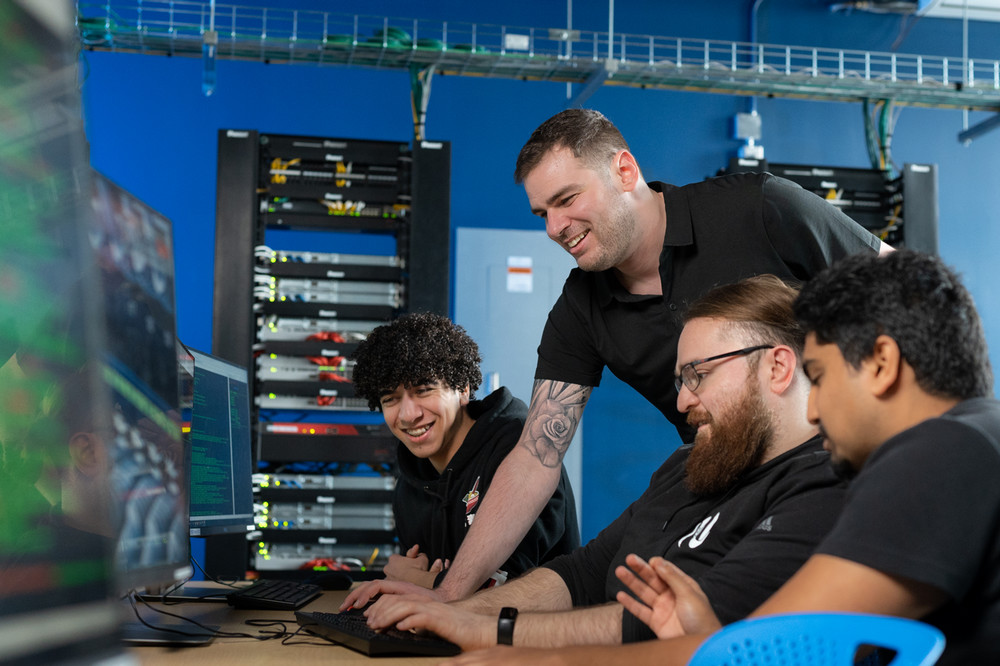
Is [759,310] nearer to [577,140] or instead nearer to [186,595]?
[577,140]

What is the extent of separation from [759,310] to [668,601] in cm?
56

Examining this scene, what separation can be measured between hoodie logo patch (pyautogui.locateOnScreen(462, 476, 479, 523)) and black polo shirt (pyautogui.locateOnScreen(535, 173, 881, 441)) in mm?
319

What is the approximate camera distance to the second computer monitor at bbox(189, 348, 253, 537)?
1.75m

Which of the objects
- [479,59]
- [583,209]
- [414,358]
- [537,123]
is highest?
[537,123]

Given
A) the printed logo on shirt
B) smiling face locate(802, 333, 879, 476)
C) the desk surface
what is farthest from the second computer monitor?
smiling face locate(802, 333, 879, 476)

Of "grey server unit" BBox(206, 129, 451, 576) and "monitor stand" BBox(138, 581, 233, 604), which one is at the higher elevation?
"grey server unit" BBox(206, 129, 451, 576)

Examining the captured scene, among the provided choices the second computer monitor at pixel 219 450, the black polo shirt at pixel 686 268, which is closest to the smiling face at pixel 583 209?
the black polo shirt at pixel 686 268

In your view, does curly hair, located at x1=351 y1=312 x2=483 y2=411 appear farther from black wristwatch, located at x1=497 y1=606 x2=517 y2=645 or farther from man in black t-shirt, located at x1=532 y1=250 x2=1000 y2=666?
man in black t-shirt, located at x1=532 y1=250 x2=1000 y2=666

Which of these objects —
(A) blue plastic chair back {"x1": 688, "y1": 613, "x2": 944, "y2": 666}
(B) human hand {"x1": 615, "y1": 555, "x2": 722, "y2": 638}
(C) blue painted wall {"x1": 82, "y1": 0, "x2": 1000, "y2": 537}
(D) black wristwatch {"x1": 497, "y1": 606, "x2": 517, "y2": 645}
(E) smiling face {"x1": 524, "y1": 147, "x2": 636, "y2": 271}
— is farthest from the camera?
(C) blue painted wall {"x1": 82, "y1": 0, "x2": 1000, "y2": 537}

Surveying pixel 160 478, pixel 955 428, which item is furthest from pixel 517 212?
pixel 955 428

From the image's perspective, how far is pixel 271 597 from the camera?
1751mm

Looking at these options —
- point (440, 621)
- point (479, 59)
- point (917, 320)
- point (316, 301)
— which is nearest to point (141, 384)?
point (440, 621)

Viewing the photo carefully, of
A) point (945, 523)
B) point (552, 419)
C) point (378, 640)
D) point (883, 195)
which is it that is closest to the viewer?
point (945, 523)

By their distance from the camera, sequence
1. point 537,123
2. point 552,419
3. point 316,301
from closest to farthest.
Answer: point 552,419
point 316,301
point 537,123
